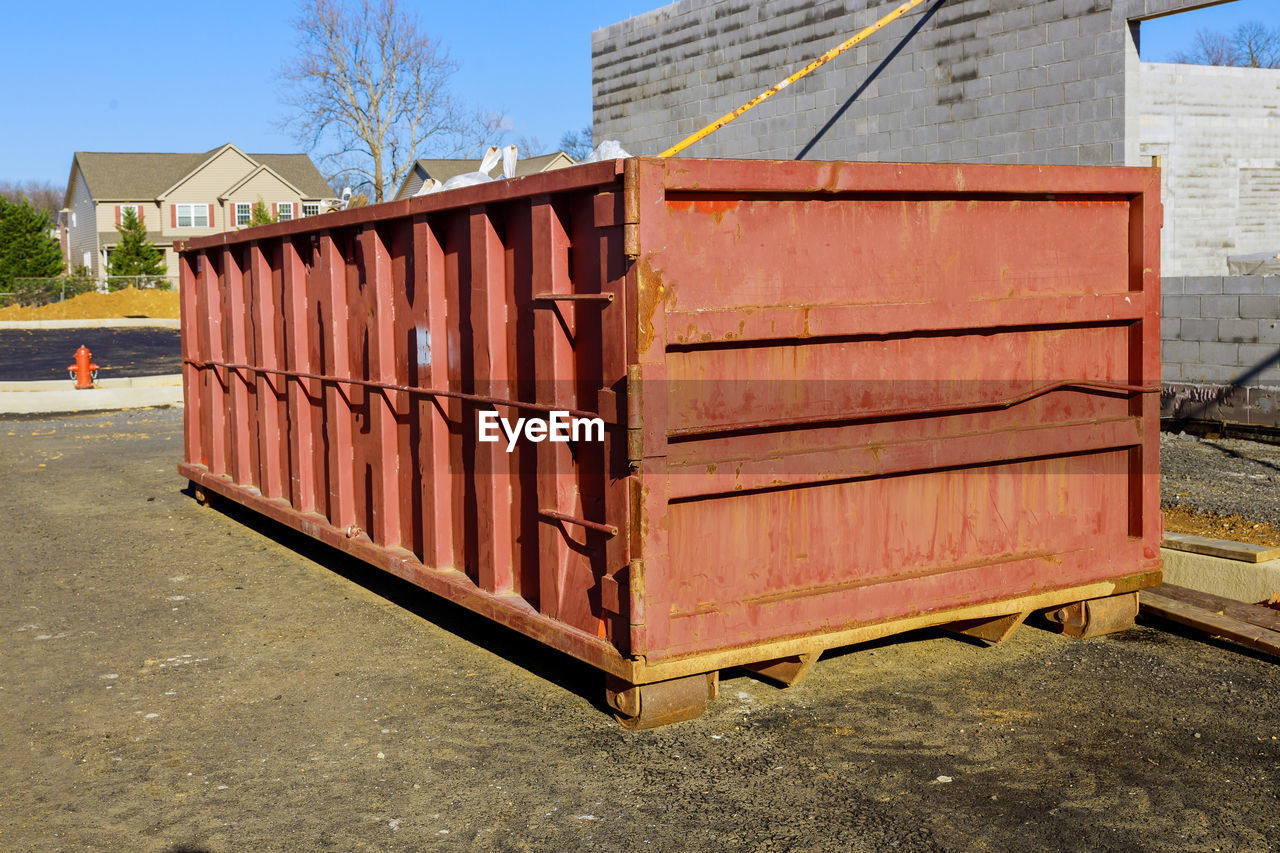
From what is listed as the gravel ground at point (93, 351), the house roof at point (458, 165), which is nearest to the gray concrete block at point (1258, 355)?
the gravel ground at point (93, 351)

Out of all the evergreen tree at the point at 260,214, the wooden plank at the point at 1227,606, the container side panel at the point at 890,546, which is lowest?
the wooden plank at the point at 1227,606

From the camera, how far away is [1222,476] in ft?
31.6

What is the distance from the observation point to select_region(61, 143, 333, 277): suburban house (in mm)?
64250

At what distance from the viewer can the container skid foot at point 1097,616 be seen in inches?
217

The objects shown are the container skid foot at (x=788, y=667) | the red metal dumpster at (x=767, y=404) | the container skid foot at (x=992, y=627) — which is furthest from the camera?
the container skid foot at (x=992, y=627)

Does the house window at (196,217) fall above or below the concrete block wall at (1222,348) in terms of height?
above

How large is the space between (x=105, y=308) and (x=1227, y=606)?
47.9 metres

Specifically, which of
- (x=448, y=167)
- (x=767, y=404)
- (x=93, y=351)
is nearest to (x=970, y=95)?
(x=767, y=404)

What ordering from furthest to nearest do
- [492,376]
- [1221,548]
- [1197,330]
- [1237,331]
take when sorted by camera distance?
[1197,330] < [1237,331] < [1221,548] < [492,376]

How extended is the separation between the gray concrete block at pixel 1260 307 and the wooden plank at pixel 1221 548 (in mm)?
6512

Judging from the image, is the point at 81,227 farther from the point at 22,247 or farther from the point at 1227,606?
the point at 1227,606

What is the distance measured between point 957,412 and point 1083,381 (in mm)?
724

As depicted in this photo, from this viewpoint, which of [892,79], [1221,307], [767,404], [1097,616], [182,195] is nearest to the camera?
[767,404]

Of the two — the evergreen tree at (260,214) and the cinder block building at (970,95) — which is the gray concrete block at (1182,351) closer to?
the cinder block building at (970,95)
